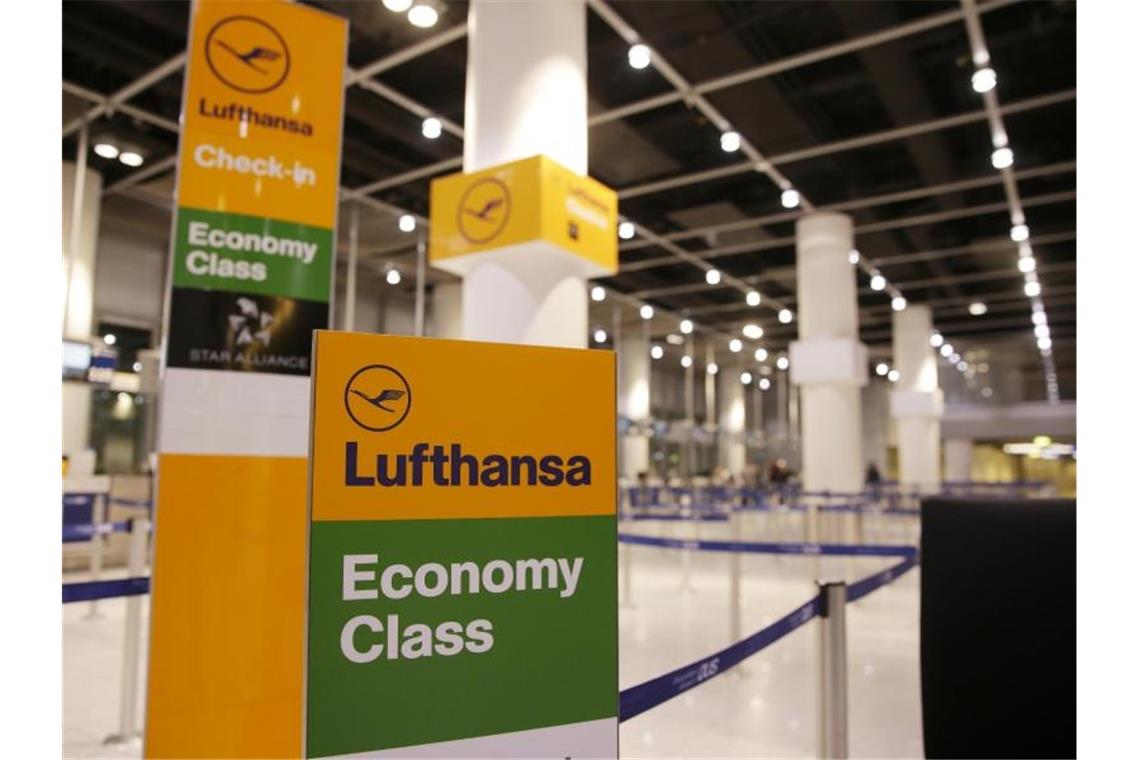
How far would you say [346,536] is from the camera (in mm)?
1312

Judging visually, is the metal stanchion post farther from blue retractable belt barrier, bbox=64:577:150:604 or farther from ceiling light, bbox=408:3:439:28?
ceiling light, bbox=408:3:439:28

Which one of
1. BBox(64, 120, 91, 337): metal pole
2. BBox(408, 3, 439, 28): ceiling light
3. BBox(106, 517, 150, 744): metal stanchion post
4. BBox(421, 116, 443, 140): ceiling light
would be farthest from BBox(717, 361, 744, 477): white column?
BBox(106, 517, 150, 744): metal stanchion post

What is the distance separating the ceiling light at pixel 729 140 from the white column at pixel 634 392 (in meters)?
13.5

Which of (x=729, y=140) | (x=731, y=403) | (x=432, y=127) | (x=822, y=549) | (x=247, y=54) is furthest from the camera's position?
(x=731, y=403)

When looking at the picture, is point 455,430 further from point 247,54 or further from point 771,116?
point 771,116

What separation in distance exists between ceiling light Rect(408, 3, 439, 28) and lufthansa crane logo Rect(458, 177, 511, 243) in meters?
2.88

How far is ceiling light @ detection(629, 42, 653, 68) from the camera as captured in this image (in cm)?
798

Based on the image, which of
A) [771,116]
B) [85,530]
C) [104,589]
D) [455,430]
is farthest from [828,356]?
[455,430]

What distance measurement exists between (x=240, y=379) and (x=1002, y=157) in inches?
416

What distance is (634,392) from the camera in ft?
80.0

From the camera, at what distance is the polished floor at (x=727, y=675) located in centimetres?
375

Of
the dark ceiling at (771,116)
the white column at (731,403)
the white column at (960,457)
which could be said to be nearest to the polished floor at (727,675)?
the dark ceiling at (771,116)

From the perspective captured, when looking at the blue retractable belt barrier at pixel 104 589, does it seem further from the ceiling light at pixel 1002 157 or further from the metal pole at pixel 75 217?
the ceiling light at pixel 1002 157

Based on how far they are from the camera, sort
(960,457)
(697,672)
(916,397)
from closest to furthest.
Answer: (697,672) → (916,397) → (960,457)
